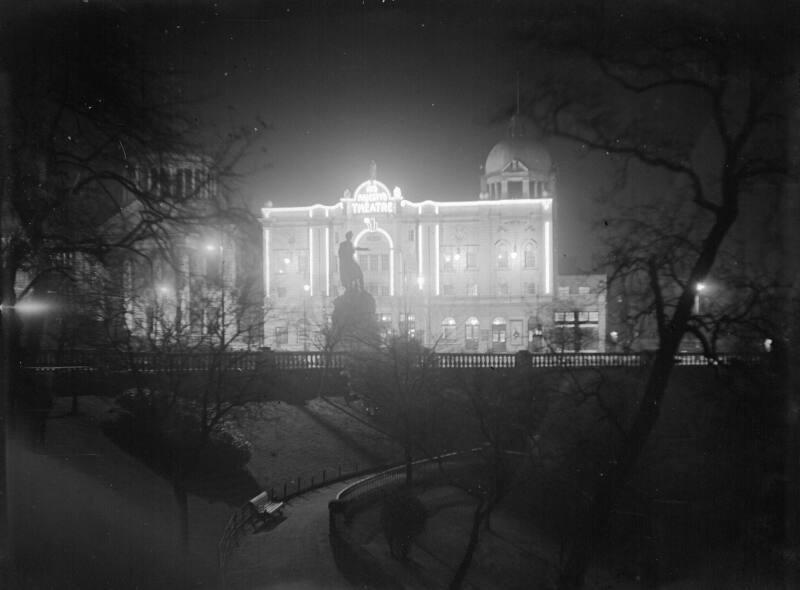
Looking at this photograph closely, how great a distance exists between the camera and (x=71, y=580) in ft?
13.9

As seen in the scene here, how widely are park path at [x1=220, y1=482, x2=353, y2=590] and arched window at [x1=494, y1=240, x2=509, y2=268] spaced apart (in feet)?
52.3

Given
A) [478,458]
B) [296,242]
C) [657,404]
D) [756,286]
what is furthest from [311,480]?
[296,242]

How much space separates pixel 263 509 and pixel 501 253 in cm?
1735

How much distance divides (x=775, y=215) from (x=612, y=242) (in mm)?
1174

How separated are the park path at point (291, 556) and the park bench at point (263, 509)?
12 centimetres

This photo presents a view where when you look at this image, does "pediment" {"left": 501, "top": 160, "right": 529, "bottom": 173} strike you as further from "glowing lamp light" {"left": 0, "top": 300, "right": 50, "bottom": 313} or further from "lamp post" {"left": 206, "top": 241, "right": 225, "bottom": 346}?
"glowing lamp light" {"left": 0, "top": 300, "right": 50, "bottom": 313}

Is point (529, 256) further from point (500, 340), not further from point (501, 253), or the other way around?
point (500, 340)

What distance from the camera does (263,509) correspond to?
6043 mm

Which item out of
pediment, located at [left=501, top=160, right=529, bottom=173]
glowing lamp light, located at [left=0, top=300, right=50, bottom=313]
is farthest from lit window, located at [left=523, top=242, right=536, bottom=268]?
glowing lamp light, located at [left=0, top=300, right=50, bottom=313]

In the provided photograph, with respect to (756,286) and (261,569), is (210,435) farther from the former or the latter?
(756,286)

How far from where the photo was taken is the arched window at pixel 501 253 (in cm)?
2131

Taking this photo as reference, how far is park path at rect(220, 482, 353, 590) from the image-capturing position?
Answer: 4.50 m

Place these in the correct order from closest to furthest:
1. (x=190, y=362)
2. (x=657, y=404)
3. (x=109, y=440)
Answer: (x=657, y=404) < (x=190, y=362) < (x=109, y=440)

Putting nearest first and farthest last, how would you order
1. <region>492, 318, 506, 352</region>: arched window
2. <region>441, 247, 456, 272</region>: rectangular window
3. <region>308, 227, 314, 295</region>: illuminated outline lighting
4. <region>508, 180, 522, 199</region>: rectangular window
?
<region>492, 318, 506, 352</region>: arched window
<region>308, 227, 314, 295</region>: illuminated outline lighting
<region>441, 247, 456, 272</region>: rectangular window
<region>508, 180, 522, 199</region>: rectangular window
